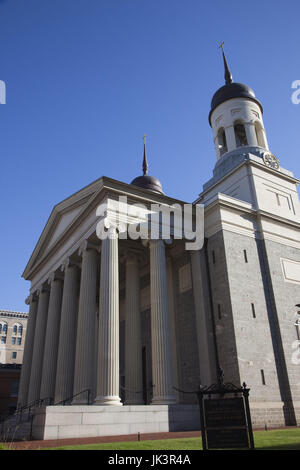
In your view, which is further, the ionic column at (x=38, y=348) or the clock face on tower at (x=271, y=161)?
the clock face on tower at (x=271, y=161)

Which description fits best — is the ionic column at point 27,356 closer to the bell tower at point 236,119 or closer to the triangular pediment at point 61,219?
the triangular pediment at point 61,219

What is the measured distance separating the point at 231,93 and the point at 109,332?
24.0 m

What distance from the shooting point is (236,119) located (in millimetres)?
30547

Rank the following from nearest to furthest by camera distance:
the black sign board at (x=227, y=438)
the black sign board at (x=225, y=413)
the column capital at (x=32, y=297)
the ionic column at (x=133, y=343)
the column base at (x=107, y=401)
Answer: the black sign board at (x=227, y=438) → the black sign board at (x=225, y=413) → the column base at (x=107, y=401) → the ionic column at (x=133, y=343) → the column capital at (x=32, y=297)

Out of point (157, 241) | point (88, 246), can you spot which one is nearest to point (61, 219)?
point (88, 246)

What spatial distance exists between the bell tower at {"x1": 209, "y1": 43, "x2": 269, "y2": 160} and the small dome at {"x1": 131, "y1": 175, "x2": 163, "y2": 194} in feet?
26.6

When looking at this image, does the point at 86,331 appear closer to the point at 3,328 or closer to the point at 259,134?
the point at 259,134

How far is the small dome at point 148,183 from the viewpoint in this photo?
3697 centimetres

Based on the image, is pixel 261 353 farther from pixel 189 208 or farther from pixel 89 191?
pixel 89 191

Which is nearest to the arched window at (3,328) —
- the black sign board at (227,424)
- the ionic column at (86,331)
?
the ionic column at (86,331)

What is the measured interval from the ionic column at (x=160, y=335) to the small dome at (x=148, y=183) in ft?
55.3

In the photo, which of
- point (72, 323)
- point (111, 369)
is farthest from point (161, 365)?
point (72, 323)

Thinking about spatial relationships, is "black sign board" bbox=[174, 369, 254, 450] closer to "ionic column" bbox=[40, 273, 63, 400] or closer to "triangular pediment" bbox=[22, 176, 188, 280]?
"triangular pediment" bbox=[22, 176, 188, 280]

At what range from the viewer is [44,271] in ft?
93.9
